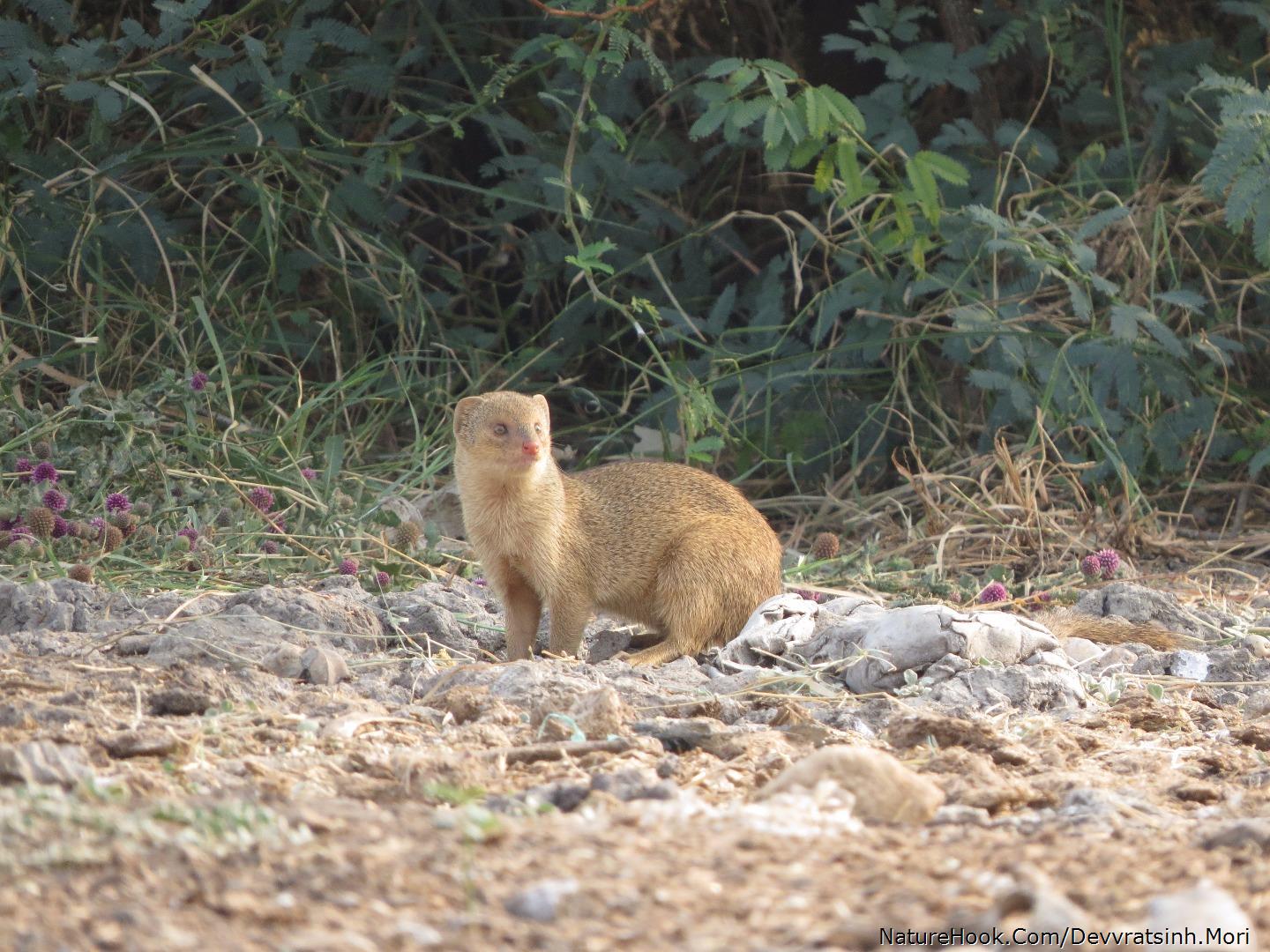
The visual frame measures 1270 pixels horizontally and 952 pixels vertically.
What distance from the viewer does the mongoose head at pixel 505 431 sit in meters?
4.24

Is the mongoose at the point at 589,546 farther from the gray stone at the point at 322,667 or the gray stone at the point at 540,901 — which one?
the gray stone at the point at 540,901

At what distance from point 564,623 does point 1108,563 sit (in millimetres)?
1843

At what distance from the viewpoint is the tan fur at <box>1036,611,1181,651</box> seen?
416cm

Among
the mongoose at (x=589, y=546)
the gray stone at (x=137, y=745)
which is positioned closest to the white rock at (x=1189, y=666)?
the mongoose at (x=589, y=546)

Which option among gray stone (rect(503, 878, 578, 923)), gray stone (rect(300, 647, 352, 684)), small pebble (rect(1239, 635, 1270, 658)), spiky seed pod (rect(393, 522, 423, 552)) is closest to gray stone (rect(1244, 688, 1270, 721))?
small pebble (rect(1239, 635, 1270, 658))

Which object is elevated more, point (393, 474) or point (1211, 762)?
point (1211, 762)

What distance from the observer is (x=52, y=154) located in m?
6.11

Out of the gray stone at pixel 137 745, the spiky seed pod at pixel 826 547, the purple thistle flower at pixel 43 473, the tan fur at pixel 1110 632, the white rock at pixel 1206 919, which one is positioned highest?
the white rock at pixel 1206 919

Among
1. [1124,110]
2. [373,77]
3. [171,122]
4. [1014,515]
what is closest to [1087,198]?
[1124,110]

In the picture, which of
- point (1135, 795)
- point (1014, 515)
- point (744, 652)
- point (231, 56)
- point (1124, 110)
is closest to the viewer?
point (1135, 795)

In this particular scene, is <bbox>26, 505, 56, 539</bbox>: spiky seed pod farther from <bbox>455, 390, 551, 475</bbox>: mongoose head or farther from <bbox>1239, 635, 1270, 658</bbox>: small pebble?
<bbox>1239, 635, 1270, 658</bbox>: small pebble

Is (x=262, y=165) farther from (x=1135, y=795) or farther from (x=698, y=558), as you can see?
(x=1135, y=795)

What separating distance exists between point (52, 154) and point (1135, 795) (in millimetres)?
4995

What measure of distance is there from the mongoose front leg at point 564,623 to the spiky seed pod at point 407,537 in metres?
0.73
